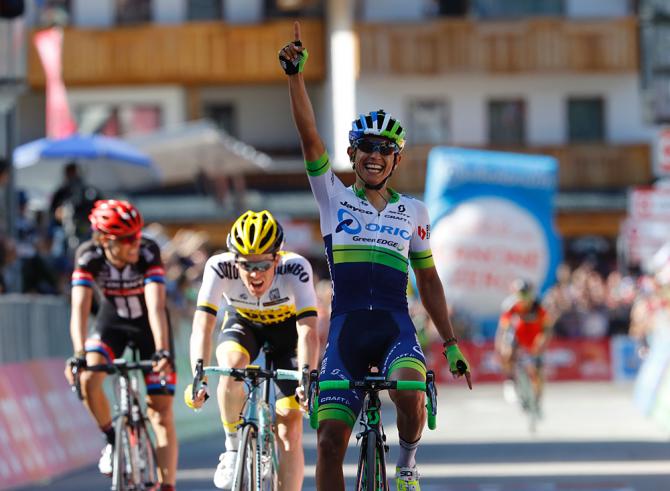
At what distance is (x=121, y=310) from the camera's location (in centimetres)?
1265

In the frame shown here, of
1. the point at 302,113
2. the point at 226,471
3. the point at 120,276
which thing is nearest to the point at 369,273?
the point at 302,113

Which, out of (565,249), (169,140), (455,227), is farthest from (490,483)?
(565,249)

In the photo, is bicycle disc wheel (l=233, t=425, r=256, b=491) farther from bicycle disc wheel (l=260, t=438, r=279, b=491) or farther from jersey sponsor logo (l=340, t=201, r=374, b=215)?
jersey sponsor logo (l=340, t=201, r=374, b=215)

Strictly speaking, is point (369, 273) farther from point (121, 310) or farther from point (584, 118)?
point (584, 118)

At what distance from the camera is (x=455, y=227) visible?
37781 mm

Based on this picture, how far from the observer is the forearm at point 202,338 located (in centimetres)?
1062

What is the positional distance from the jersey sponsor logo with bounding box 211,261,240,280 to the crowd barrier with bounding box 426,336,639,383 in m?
28.0

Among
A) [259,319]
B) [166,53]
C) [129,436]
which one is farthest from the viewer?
[166,53]

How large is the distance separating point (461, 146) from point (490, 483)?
3221 cm

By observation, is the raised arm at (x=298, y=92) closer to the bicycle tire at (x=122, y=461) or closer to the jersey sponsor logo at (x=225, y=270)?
the jersey sponsor logo at (x=225, y=270)

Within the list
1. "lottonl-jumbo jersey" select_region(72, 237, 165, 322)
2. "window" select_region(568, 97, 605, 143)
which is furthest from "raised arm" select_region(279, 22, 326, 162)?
"window" select_region(568, 97, 605, 143)

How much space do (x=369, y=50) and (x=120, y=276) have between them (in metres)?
35.5

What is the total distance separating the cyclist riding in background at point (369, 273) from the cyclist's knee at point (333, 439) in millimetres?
53

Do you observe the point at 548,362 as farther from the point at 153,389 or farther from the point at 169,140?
the point at 153,389
